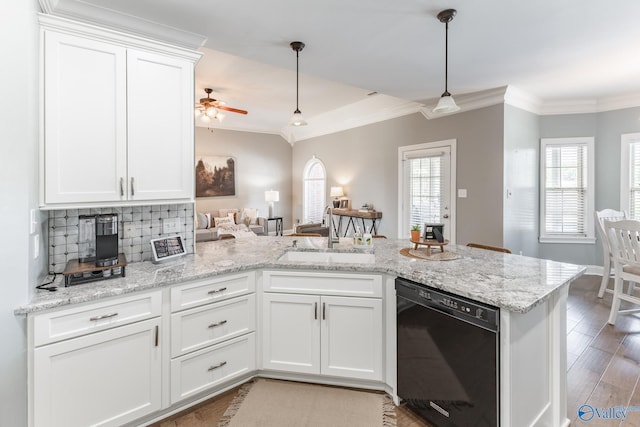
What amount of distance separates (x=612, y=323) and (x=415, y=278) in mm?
2864

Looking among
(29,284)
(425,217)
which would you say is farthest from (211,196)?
(29,284)

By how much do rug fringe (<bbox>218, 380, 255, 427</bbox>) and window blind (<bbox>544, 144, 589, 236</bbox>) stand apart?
5.05 meters

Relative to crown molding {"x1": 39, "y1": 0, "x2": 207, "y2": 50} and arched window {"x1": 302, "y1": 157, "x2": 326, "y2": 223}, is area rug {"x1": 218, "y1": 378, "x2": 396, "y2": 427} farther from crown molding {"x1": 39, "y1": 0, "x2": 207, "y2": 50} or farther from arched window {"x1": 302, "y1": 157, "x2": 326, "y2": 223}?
arched window {"x1": 302, "y1": 157, "x2": 326, "y2": 223}

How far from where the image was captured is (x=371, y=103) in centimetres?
598

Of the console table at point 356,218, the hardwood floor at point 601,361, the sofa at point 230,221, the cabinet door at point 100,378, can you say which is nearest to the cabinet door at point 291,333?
the cabinet door at point 100,378

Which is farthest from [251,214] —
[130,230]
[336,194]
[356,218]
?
[130,230]

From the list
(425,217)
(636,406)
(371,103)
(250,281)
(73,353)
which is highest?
(371,103)

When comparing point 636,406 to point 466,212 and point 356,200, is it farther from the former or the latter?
point 356,200

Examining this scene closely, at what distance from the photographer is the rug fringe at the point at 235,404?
6.50ft

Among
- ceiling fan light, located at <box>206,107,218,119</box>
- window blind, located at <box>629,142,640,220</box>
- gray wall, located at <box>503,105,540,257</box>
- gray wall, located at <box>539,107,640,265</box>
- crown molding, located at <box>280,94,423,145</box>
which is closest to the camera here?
gray wall, located at <box>503,105,540,257</box>

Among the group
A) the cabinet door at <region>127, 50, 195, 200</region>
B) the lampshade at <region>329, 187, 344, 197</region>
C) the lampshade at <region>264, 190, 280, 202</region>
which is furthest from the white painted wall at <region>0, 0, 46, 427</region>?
the lampshade at <region>264, 190, 280, 202</region>

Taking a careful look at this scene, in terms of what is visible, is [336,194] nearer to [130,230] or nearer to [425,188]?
[425,188]

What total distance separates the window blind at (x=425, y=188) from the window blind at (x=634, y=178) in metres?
2.64

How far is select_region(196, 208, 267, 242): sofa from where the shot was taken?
713 cm
